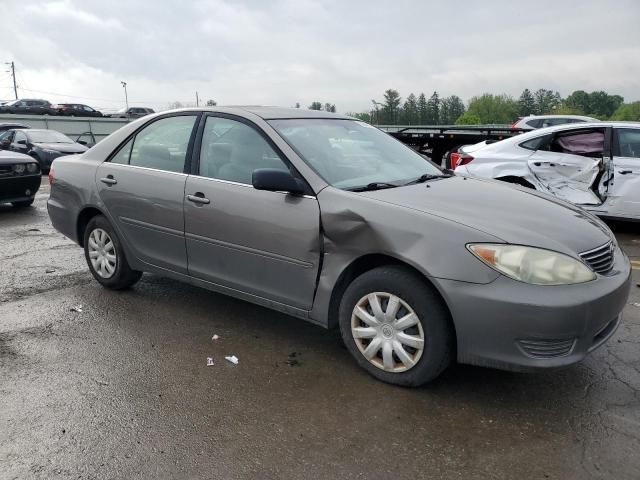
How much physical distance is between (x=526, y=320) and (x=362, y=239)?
98cm

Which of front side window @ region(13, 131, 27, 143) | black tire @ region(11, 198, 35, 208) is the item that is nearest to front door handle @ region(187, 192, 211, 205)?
black tire @ region(11, 198, 35, 208)

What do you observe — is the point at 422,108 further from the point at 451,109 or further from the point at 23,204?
the point at 23,204

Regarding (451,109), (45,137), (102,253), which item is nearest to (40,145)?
(45,137)

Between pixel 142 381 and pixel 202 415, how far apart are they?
1.94 ft

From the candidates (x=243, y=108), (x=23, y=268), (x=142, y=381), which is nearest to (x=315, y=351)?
(x=142, y=381)

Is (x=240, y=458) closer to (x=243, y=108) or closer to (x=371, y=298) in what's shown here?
(x=371, y=298)

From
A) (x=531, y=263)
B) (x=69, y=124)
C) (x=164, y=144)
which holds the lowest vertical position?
(x=531, y=263)

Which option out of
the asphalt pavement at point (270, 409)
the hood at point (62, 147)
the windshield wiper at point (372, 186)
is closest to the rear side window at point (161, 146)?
the asphalt pavement at point (270, 409)

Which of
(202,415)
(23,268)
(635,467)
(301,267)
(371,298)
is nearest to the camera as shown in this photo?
(635,467)

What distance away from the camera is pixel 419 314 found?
2932mm

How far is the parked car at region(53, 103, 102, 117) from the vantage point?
41844mm

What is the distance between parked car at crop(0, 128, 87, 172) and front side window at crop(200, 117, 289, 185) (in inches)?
477

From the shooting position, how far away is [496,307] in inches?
107

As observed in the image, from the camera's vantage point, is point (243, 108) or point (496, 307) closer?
point (496, 307)
